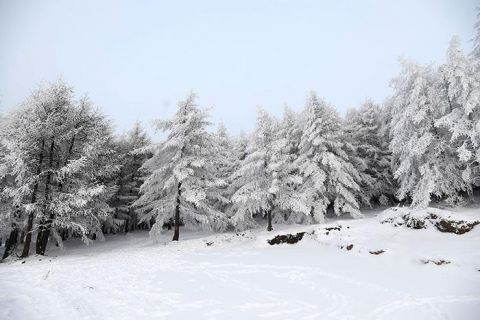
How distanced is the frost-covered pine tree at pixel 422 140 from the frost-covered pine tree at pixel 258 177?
10.6 m

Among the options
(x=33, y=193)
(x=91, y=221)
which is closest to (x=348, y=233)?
(x=91, y=221)

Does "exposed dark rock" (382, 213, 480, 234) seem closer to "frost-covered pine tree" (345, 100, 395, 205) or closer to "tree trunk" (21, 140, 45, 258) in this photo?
"frost-covered pine tree" (345, 100, 395, 205)

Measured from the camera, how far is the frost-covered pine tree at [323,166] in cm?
2545

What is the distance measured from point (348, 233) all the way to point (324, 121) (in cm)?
1208

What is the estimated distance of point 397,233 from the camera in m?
17.9

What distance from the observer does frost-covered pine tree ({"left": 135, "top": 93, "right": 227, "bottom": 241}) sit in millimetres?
23109

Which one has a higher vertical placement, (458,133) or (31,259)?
(458,133)

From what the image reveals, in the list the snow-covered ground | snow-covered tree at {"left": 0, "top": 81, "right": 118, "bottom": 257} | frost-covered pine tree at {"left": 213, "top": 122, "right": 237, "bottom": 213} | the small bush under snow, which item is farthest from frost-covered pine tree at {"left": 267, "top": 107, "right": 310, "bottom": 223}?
snow-covered tree at {"left": 0, "top": 81, "right": 118, "bottom": 257}

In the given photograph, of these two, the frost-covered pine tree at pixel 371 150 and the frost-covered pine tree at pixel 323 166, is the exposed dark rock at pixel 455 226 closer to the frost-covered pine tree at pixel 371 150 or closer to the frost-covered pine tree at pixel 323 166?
the frost-covered pine tree at pixel 323 166

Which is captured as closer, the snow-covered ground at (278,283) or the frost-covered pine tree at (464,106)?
the snow-covered ground at (278,283)

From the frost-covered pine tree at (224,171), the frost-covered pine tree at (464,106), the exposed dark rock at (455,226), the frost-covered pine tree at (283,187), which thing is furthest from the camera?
the frost-covered pine tree at (224,171)

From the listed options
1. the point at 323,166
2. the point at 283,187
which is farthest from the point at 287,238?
the point at 323,166

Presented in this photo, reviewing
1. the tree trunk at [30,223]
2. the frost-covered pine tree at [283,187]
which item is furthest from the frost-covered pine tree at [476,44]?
the tree trunk at [30,223]

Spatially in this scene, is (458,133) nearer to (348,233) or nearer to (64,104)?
(348,233)
